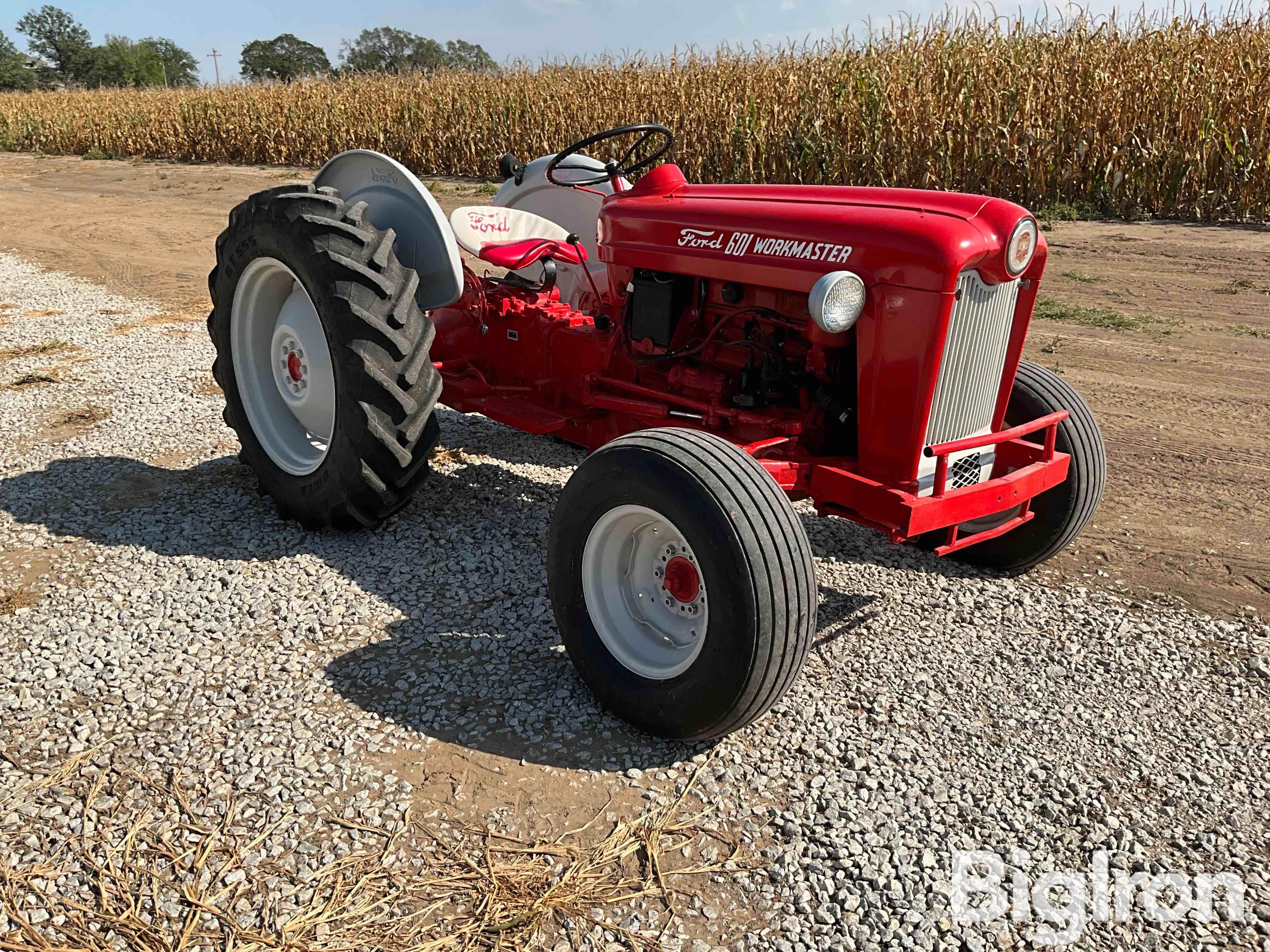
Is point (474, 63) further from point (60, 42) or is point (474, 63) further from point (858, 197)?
point (60, 42)

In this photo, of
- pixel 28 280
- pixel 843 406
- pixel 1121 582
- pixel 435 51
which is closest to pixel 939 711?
pixel 843 406

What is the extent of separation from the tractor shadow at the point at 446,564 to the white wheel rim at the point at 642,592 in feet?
0.76

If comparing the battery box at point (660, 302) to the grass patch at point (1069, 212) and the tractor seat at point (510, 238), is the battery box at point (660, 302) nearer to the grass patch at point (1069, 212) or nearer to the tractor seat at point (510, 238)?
the tractor seat at point (510, 238)

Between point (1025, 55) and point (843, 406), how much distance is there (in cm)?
947

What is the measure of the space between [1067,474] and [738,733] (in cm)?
161

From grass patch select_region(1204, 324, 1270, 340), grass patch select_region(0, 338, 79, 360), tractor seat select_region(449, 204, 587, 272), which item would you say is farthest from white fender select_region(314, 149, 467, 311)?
grass patch select_region(1204, 324, 1270, 340)

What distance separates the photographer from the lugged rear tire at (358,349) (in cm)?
358

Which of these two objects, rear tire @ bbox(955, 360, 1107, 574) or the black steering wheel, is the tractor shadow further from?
the black steering wheel

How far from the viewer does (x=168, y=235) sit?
11.8m

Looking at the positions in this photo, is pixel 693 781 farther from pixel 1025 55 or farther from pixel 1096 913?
pixel 1025 55

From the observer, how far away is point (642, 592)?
296cm

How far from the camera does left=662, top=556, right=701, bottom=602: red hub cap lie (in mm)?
2764

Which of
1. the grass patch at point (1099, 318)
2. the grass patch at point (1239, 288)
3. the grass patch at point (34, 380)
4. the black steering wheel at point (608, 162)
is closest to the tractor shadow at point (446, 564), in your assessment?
the black steering wheel at point (608, 162)

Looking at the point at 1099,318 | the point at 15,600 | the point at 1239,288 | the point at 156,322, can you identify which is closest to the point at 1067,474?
the point at 15,600
